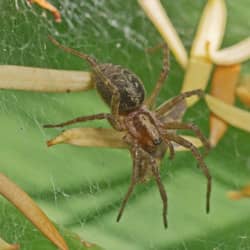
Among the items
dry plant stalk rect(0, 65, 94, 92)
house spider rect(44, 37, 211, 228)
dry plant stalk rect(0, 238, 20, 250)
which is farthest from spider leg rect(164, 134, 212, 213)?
dry plant stalk rect(0, 238, 20, 250)

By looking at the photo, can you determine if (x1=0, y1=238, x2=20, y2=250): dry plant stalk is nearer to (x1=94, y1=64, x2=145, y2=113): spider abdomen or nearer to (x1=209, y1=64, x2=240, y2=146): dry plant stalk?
(x1=94, y1=64, x2=145, y2=113): spider abdomen

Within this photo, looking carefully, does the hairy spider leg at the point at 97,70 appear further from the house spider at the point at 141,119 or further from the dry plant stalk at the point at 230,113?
the dry plant stalk at the point at 230,113

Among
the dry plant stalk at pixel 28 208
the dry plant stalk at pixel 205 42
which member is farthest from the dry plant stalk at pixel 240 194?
the dry plant stalk at pixel 28 208

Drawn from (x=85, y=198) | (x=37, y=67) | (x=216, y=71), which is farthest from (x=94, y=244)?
(x=216, y=71)

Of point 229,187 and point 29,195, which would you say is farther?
point 229,187

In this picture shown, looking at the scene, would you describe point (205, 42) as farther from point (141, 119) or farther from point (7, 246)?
point (7, 246)

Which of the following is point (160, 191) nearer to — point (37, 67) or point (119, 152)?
point (119, 152)
